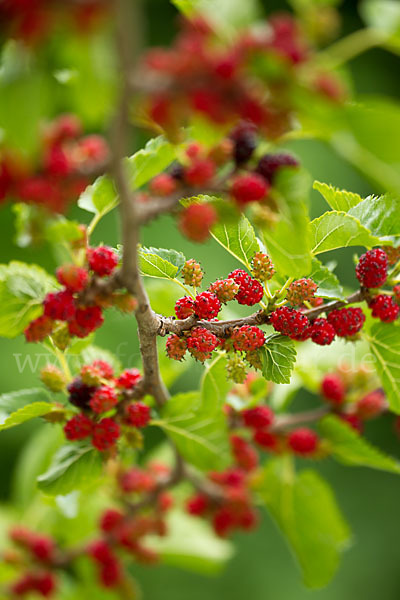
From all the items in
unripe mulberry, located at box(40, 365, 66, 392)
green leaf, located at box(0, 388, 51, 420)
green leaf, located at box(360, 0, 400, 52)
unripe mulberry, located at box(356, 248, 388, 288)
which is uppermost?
green leaf, located at box(360, 0, 400, 52)

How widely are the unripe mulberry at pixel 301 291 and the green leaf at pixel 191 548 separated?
0.73 metres

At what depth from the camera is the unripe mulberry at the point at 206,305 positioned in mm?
727

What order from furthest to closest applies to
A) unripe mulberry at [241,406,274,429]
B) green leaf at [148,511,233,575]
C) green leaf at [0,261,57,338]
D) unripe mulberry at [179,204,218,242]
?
green leaf at [148,511,233,575] → unripe mulberry at [241,406,274,429] → green leaf at [0,261,57,338] → unripe mulberry at [179,204,218,242]

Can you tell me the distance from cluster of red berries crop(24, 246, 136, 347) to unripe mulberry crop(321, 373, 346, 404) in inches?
21.7

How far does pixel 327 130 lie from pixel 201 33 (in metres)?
0.10

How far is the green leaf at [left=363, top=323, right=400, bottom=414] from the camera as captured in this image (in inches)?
30.8

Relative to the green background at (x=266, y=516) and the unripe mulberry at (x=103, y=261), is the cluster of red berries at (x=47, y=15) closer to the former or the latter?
the unripe mulberry at (x=103, y=261)

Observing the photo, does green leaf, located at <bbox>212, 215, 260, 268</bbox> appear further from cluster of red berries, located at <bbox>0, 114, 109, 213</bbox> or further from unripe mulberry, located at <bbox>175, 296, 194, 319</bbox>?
cluster of red berries, located at <bbox>0, 114, 109, 213</bbox>

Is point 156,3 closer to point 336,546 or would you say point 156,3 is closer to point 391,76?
point 391,76

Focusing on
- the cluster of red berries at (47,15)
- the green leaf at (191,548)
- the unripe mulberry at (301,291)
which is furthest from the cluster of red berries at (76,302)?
the green leaf at (191,548)

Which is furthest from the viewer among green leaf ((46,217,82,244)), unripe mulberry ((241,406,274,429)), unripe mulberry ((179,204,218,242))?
unripe mulberry ((241,406,274,429))

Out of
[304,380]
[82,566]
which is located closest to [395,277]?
[304,380]

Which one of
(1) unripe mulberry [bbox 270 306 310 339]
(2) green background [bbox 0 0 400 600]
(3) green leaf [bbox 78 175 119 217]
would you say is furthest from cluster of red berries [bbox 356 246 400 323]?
(2) green background [bbox 0 0 400 600]

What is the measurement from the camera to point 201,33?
1.33 feet
